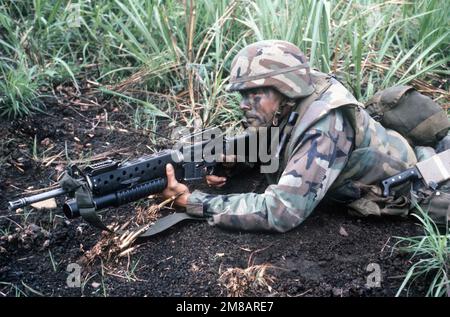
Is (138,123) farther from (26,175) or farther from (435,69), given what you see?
(435,69)

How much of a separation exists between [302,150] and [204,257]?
2.64ft

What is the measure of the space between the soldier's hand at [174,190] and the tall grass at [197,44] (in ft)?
3.54

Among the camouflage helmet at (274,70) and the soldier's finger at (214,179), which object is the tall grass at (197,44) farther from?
the camouflage helmet at (274,70)

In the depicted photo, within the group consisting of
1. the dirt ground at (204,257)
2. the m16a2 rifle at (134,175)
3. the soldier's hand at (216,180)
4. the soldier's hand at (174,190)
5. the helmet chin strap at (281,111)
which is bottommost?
the dirt ground at (204,257)

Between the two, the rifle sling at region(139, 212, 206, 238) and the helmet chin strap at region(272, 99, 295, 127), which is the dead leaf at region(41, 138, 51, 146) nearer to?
the rifle sling at region(139, 212, 206, 238)

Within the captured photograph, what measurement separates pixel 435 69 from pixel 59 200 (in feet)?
10.3

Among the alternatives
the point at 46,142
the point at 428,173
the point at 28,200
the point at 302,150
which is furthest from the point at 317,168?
the point at 46,142

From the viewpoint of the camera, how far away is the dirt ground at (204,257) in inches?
130

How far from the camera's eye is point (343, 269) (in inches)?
135

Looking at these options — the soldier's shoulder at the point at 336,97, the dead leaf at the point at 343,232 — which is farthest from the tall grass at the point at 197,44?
the dead leaf at the point at 343,232

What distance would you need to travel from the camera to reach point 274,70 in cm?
354
